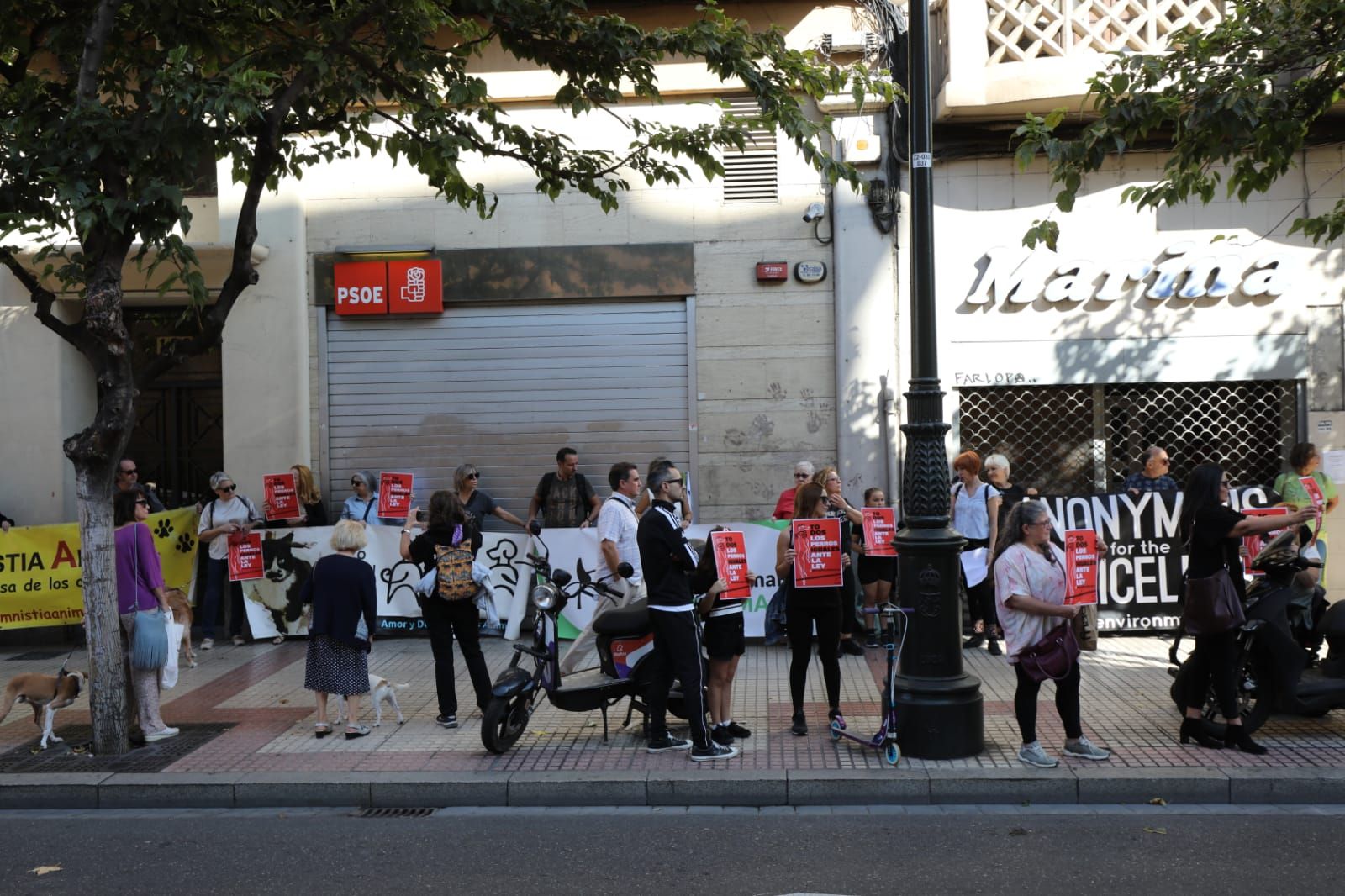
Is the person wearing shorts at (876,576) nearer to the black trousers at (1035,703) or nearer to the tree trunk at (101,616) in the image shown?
the black trousers at (1035,703)

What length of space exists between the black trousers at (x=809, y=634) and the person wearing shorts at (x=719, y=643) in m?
0.38

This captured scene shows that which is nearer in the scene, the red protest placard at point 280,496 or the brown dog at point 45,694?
the brown dog at point 45,694

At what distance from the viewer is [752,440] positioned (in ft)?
41.0

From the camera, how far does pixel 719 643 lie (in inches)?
300

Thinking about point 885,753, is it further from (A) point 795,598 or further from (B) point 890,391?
(B) point 890,391

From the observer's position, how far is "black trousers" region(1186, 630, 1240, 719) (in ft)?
23.5

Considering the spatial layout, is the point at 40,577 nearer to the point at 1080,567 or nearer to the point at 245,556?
the point at 245,556

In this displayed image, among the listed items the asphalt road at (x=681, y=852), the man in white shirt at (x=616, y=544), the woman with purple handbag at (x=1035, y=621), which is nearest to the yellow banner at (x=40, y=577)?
the asphalt road at (x=681, y=852)

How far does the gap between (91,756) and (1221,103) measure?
8691mm

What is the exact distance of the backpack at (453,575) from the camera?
8.11 meters

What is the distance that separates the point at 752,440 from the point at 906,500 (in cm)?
505

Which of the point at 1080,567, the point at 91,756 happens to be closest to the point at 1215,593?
the point at 1080,567

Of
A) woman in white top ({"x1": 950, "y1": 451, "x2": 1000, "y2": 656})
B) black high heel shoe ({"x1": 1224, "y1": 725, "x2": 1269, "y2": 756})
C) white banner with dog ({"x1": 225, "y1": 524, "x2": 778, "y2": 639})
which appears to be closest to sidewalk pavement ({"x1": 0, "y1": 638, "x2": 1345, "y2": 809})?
black high heel shoe ({"x1": 1224, "y1": 725, "x2": 1269, "y2": 756})

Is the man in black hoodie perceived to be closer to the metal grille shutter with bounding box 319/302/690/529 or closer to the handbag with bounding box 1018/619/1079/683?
the handbag with bounding box 1018/619/1079/683
